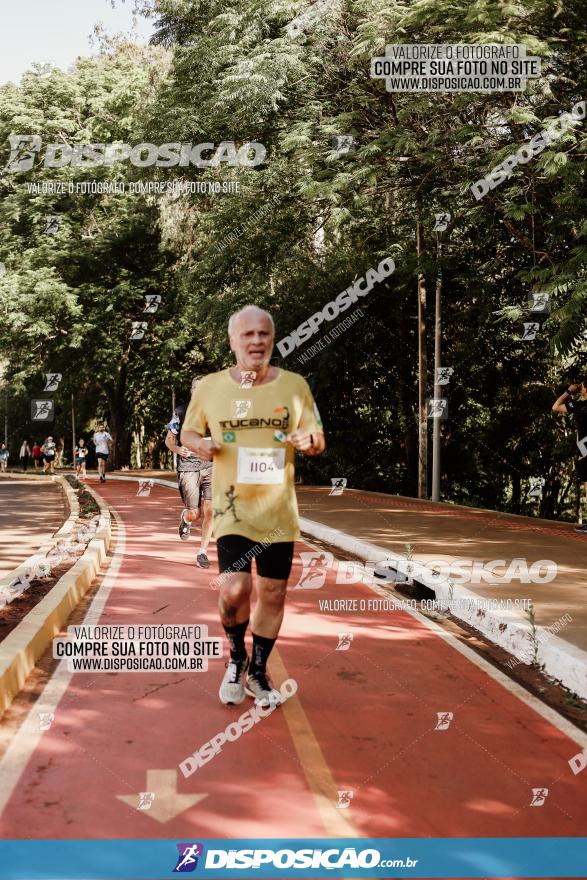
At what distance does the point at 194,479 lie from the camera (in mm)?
11055

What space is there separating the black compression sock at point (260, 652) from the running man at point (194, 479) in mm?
4509

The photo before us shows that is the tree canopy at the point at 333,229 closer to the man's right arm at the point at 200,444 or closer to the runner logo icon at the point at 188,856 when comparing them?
the man's right arm at the point at 200,444

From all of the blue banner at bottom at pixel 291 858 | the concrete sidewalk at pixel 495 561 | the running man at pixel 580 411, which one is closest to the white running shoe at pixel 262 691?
the blue banner at bottom at pixel 291 858

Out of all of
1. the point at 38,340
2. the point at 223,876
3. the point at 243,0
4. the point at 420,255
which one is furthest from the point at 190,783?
the point at 38,340

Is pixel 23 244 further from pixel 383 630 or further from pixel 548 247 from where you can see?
pixel 383 630

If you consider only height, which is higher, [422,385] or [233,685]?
[422,385]

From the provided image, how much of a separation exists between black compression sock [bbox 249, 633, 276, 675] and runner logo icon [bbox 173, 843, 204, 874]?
5.60 feet

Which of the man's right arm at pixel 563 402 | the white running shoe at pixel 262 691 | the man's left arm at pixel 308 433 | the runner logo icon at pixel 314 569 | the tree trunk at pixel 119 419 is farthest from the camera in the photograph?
the tree trunk at pixel 119 419

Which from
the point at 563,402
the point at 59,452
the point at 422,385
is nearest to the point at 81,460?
the point at 422,385

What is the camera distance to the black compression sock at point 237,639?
17.4 ft

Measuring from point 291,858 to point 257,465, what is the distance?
1.99 meters

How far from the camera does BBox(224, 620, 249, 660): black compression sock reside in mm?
5309

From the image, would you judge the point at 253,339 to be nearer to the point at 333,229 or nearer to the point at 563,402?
the point at 563,402

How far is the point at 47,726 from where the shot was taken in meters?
5.07
